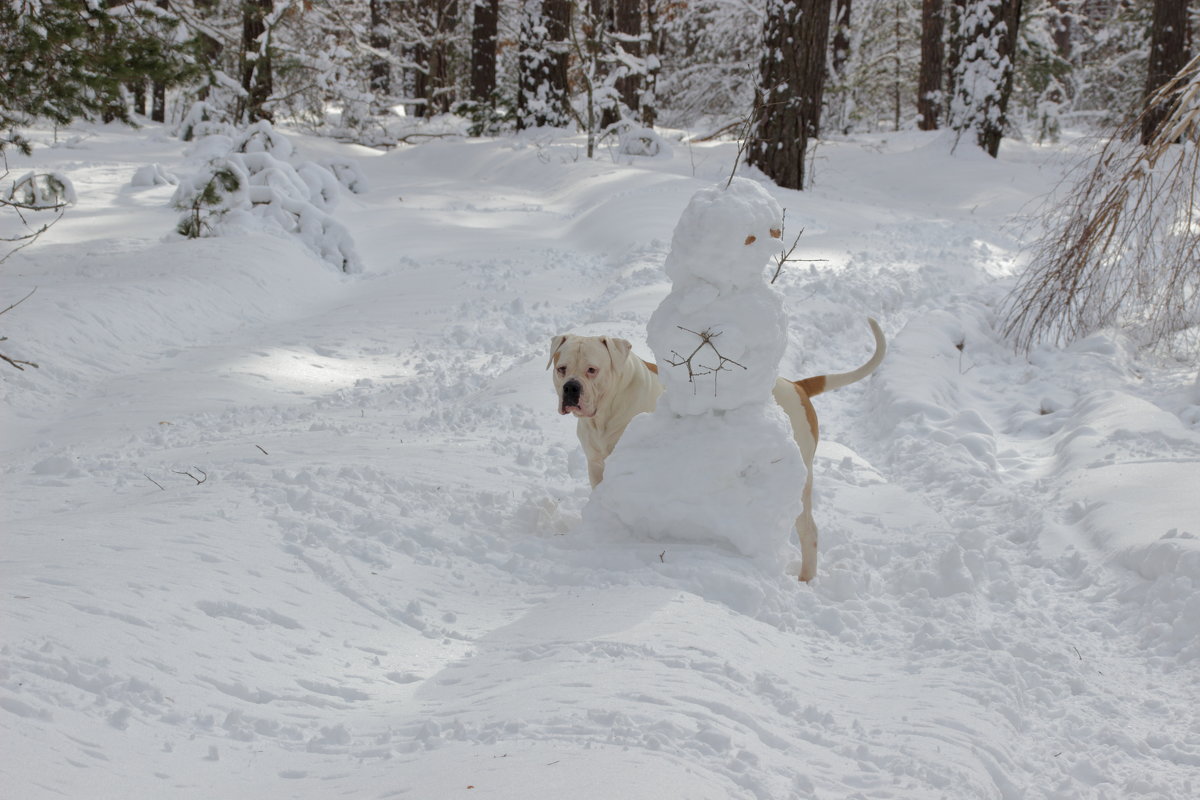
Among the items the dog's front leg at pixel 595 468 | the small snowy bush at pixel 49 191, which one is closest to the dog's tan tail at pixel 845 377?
the dog's front leg at pixel 595 468

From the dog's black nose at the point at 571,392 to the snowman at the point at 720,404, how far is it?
31 centimetres

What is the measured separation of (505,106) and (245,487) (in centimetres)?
2042

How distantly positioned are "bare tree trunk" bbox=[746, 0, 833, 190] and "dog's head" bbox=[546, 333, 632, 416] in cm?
977

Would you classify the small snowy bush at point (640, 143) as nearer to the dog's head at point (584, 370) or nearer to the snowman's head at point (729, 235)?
the dog's head at point (584, 370)

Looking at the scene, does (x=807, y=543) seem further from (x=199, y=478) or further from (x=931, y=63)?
(x=931, y=63)

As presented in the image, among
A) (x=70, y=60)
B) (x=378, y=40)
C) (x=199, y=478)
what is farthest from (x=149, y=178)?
(x=378, y=40)

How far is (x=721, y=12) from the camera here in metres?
26.2

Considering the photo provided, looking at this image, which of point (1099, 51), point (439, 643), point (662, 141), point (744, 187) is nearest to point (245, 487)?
point (439, 643)

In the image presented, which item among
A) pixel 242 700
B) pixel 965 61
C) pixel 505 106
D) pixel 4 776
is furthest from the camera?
pixel 505 106

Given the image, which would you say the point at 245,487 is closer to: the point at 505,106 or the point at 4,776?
the point at 4,776

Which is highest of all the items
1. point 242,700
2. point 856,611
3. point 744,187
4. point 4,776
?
point 744,187

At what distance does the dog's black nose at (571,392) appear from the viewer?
4.05 meters

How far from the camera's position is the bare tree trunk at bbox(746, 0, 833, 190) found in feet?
43.8

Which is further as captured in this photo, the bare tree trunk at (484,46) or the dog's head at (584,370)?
the bare tree trunk at (484,46)
